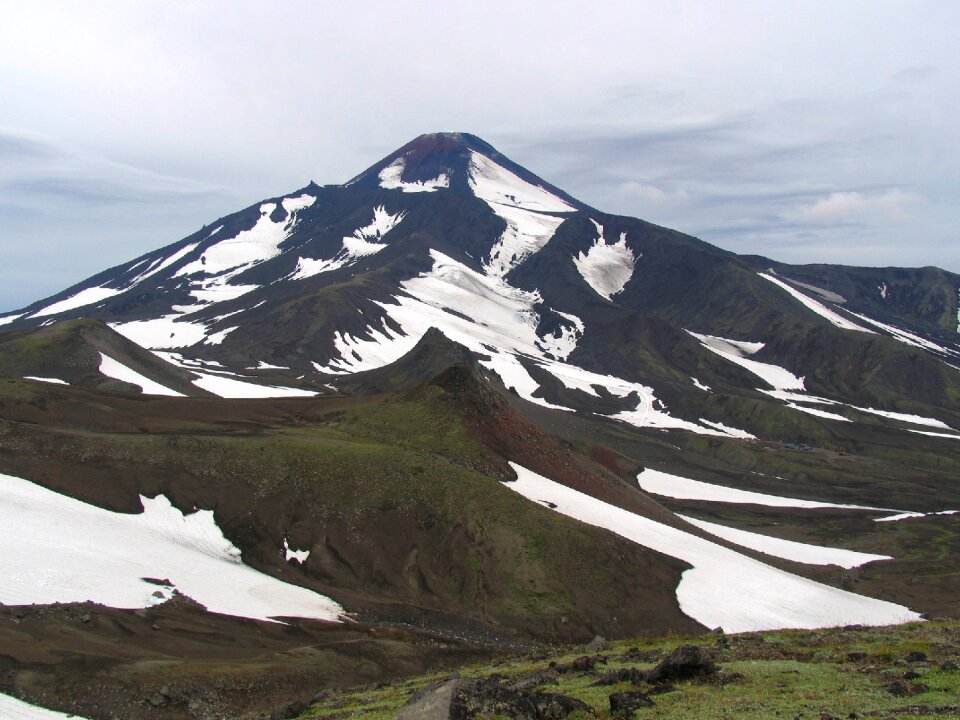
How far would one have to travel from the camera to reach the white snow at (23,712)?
22672 mm

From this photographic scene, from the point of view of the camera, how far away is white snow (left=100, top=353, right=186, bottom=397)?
99250 millimetres

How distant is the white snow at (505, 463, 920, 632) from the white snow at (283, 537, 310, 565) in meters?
20.9

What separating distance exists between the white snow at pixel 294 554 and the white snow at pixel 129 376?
59526mm

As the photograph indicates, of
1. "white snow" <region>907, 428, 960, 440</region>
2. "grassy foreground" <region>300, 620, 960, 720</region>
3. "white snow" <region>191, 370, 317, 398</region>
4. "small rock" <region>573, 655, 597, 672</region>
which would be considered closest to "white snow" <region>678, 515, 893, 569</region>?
"grassy foreground" <region>300, 620, 960, 720</region>

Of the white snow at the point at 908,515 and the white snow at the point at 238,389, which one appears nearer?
the white snow at the point at 908,515

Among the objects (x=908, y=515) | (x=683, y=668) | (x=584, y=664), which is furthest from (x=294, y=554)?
(x=908, y=515)

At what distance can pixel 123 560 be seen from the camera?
127ft

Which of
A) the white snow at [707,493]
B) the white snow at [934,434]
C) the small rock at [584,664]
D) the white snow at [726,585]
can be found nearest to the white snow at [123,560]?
the small rock at [584,664]

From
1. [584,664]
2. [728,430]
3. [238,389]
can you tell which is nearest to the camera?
[584,664]

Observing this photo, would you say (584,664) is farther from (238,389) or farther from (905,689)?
(238,389)

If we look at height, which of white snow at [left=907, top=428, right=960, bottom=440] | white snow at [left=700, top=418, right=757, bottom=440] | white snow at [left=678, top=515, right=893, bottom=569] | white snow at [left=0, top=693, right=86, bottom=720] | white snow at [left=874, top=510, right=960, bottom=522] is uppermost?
white snow at [left=907, top=428, right=960, bottom=440]

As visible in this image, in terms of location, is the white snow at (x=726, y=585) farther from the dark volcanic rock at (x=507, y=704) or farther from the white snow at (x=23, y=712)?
the white snow at (x=23, y=712)

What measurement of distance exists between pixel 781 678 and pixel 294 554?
34353 millimetres

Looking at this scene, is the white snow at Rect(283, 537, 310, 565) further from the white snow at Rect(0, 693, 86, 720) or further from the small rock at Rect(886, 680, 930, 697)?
the small rock at Rect(886, 680, 930, 697)
